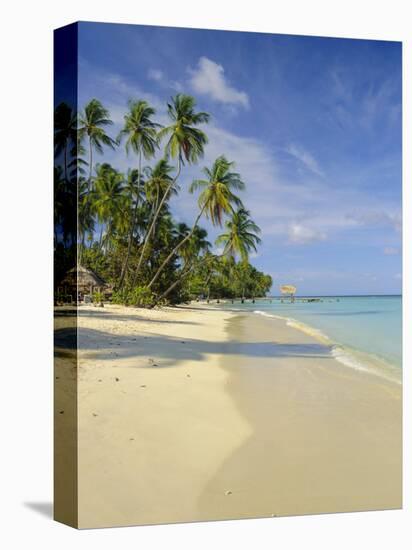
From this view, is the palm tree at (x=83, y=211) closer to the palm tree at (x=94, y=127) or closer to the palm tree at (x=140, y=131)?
the palm tree at (x=94, y=127)

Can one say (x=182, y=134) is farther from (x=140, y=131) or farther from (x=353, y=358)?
(x=353, y=358)

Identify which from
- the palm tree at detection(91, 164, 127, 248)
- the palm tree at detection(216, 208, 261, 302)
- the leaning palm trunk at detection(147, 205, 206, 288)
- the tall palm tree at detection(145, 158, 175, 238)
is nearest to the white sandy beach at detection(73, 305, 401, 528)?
the leaning palm trunk at detection(147, 205, 206, 288)

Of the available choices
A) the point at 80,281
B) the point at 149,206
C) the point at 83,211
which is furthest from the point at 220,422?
the point at 83,211

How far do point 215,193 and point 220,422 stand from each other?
1.67 meters

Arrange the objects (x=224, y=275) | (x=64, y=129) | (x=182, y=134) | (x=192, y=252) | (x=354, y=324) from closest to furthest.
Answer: (x=64, y=129) → (x=182, y=134) → (x=192, y=252) → (x=224, y=275) → (x=354, y=324)

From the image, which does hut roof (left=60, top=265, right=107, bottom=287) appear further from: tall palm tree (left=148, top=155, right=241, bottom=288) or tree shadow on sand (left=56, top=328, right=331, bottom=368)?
tall palm tree (left=148, top=155, right=241, bottom=288)

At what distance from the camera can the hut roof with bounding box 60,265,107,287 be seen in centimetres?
520

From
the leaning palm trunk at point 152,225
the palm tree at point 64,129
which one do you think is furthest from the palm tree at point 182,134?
the palm tree at point 64,129

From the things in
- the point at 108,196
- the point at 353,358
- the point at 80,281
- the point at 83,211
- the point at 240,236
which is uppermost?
the point at 108,196

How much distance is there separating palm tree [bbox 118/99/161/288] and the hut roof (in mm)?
739

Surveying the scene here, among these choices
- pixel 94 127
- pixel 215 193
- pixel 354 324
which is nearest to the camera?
pixel 94 127

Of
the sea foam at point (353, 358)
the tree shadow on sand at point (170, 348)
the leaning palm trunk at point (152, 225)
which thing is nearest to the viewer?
the tree shadow on sand at point (170, 348)

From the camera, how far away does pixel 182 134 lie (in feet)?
18.0

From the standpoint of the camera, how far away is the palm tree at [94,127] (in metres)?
5.15
